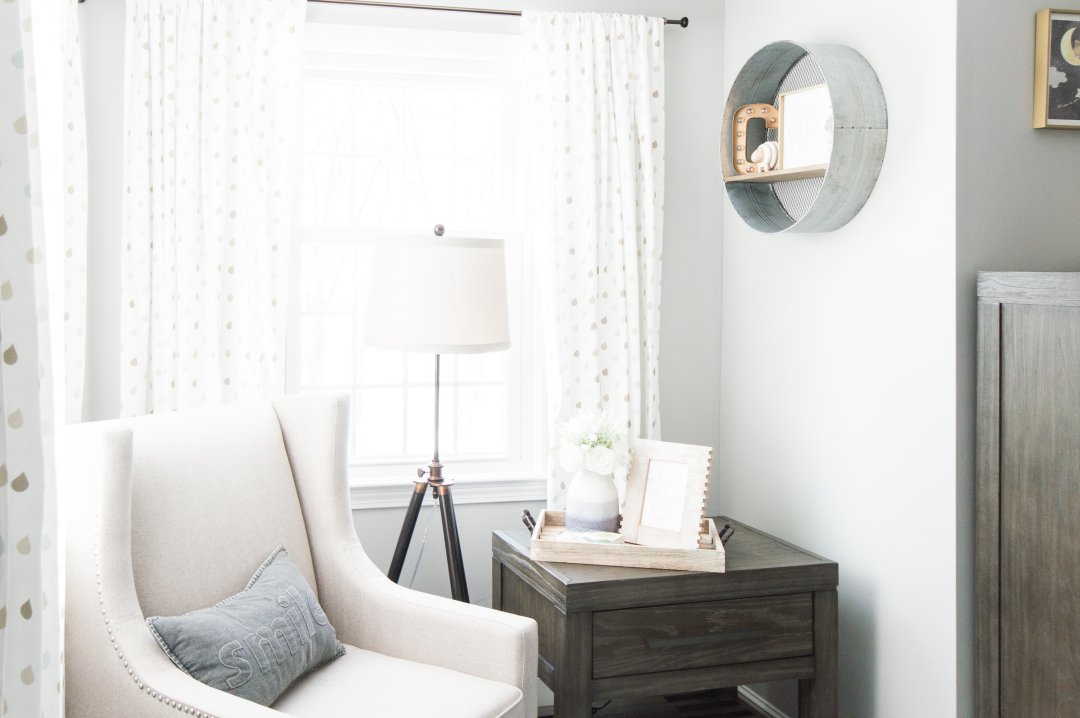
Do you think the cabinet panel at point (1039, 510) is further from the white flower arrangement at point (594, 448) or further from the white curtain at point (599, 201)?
the white curtain at point (599, 201)

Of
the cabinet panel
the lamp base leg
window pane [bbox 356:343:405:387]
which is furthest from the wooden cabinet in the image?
window pane [bbox 356:343:405:387]

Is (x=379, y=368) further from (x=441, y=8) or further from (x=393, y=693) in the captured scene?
(x=393, y=693)

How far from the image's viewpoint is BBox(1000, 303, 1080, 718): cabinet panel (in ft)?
6.46

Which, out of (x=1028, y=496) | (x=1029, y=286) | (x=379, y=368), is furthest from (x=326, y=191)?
(x=1028, y=496)

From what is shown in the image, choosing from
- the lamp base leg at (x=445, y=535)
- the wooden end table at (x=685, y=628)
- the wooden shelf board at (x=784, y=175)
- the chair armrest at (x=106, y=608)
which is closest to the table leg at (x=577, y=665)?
the wooden end table at (x=685, y=628)

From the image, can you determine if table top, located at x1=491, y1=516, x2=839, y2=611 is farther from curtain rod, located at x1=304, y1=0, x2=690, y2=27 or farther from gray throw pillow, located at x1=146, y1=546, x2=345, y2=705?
curtain rod, located at x1=304, y1=0, x2=690, y2=27

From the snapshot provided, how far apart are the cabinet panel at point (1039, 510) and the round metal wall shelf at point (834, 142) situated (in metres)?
0.56

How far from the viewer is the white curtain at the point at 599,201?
3.09 metres

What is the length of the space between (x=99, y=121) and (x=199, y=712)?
1876mm

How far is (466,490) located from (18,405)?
2.42 metres

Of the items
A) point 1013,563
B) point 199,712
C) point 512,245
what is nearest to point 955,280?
point 1013,563

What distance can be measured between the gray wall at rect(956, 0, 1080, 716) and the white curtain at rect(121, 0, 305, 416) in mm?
1874

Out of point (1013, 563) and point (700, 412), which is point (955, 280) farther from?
point (700, 412)

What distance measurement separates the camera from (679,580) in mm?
2398
